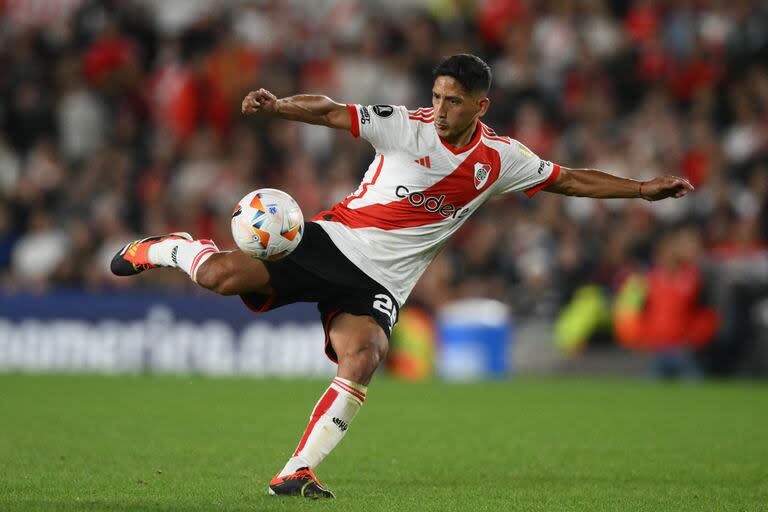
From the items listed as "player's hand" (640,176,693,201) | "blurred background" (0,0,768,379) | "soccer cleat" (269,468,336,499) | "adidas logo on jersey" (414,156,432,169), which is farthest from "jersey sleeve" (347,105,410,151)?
"blurred background" (0,0,768,379)

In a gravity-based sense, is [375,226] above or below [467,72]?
below

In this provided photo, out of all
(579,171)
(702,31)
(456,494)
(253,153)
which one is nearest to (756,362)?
(702,31)

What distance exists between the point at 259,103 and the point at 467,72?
45.6 inches

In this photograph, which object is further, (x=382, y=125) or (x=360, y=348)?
(x=382, y=125)

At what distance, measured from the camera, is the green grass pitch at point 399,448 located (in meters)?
6.36

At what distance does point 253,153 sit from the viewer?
19.3 meters

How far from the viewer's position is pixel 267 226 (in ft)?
21.9

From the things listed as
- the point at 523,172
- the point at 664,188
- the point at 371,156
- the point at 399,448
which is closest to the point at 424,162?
the point at 523,172

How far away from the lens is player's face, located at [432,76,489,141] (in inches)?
267

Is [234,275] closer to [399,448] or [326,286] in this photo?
[326,286]

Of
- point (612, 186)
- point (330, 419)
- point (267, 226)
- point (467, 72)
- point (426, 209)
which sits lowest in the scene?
point (330, 419)

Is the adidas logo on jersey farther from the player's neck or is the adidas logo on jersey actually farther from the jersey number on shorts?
the jersey number on shorts

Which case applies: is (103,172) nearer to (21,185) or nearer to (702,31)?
(21,185)

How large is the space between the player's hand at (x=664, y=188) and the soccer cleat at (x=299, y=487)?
260 centimetres
